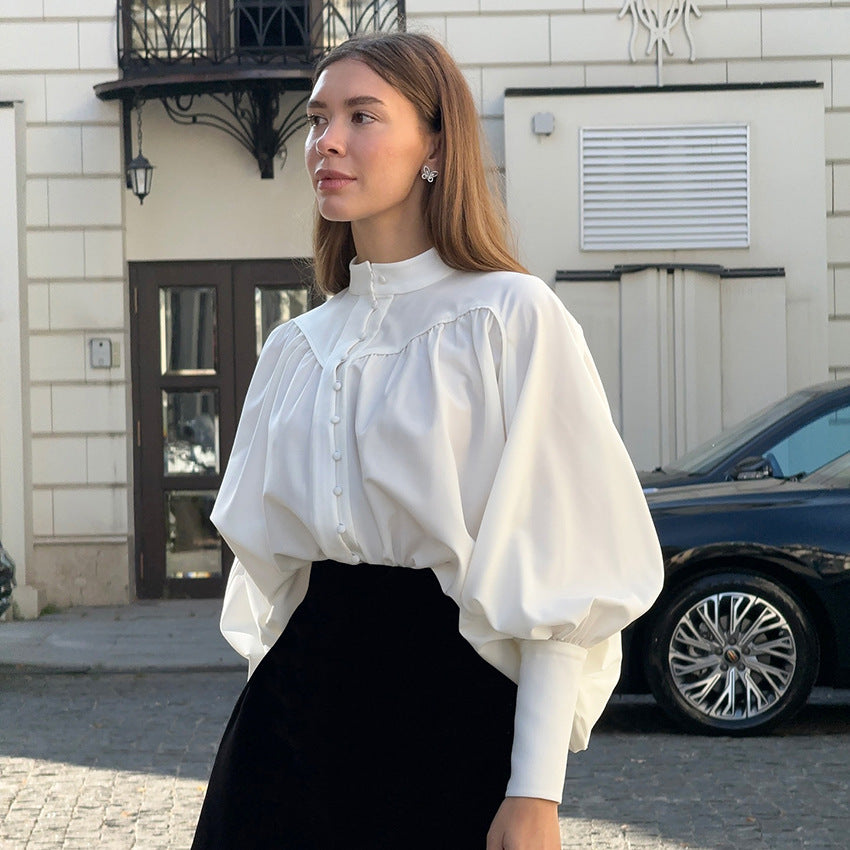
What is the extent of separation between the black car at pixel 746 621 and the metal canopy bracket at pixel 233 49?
6.07m

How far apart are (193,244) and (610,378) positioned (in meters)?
3.48

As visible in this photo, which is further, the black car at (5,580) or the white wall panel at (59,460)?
the white wall panel at (59,460)

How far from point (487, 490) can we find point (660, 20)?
10855 millimetres

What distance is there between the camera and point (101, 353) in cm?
1233

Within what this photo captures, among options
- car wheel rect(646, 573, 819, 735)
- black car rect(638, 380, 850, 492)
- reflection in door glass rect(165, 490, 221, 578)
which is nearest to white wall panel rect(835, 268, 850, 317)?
black car rect(638, 380, 850, 492)

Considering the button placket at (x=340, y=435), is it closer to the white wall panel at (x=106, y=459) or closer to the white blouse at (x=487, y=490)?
the white blouse at (x=487, y=490)

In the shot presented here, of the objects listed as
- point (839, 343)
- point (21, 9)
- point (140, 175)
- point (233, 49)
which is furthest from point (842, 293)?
point (21, 9)

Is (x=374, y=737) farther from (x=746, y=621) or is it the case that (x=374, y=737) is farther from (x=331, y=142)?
(x=746, y=621)

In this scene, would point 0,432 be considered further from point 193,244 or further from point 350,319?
point 350,319

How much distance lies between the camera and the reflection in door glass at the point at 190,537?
12.6m

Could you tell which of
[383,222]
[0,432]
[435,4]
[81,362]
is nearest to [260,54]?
[435,4]

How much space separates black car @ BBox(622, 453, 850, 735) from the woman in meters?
5.03

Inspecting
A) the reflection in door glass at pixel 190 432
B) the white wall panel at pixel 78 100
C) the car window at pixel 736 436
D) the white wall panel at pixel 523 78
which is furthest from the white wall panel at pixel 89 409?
the car window at pixel 736 436

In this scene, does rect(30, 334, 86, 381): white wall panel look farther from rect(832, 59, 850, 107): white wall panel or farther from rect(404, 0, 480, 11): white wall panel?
rect(832, 59, 850, 107): white wall panel
